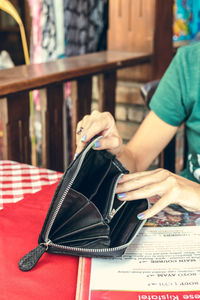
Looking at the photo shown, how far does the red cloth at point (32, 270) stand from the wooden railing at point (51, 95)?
64 cm

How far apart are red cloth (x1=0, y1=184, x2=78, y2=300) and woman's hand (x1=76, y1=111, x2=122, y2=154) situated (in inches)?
7.6

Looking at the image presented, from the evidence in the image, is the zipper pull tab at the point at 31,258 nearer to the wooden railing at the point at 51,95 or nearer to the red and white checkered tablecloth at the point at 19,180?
the red and white checkered tablecloth at the point at 19,180

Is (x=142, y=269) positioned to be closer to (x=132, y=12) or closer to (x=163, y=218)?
(x=163, y=218)

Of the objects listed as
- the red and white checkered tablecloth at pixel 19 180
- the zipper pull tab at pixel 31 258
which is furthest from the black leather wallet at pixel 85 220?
the red and white checkered tablecloth at pixel 19 180

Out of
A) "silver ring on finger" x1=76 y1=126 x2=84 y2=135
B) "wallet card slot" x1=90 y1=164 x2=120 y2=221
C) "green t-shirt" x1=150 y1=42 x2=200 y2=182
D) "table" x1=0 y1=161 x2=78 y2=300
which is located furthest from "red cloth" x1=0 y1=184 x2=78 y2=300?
"green t-shirt" x1=150 y1=42 x2=200 y2=182

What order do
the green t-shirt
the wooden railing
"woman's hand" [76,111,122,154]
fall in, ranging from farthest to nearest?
the wooden railing < the green t-shirt < "woman's hand" [76,111,122,154]

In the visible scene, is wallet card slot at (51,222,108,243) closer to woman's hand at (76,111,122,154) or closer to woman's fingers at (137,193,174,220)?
woman's fingers at (137,193,174,220)

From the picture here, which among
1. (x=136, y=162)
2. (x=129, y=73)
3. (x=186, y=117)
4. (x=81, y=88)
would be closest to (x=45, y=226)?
(x=136, y=162)

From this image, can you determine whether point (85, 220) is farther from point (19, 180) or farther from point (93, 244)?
point (19, 180)

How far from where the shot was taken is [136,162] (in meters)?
1.27

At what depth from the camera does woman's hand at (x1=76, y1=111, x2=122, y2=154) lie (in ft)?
2.89

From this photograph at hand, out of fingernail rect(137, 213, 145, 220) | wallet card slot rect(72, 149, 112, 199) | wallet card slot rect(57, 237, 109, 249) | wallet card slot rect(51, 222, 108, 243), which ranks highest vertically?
wallet card slot rect(72, 149, 112, 199)

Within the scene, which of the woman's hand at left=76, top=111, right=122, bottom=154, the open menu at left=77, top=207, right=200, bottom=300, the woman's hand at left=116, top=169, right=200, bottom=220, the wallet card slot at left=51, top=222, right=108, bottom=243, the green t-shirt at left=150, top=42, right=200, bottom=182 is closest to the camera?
the open menu at left=77, top=207, right=200, bottom=300

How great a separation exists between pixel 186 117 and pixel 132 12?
4.19 feet
